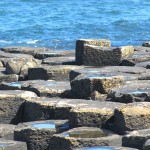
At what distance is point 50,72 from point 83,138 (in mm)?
3827

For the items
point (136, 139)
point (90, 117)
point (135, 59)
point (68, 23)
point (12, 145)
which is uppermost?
point (68, 23)

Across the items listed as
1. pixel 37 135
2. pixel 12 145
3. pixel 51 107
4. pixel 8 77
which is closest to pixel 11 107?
pixel 51 107

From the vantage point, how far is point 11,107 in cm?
911

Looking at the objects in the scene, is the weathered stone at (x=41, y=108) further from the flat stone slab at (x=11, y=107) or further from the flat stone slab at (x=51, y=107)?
the flat stone slab at (x=11, y=107)

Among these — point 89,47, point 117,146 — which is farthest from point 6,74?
point 117,146

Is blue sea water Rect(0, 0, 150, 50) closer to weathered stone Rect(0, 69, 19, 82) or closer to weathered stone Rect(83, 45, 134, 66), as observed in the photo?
weathered stone Rect(83, 45, 134, 66)

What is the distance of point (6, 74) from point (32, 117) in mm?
2943

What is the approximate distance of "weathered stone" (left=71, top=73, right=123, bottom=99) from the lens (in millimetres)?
9172

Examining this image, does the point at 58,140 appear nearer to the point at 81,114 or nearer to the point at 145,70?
the point at 81,114

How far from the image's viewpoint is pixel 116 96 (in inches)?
340

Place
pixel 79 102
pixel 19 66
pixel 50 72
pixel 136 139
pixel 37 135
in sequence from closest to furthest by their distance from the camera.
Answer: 1. pixel 136 139
2. pixel 37 135
3. pixel 79 102
4. pixel 50 72
5. pixel 19 66

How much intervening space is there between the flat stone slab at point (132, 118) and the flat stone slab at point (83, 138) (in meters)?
0.13

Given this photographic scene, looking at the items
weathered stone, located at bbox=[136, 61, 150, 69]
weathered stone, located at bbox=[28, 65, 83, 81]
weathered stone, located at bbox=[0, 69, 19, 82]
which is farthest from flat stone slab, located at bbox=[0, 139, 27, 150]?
weathered stone, located at bbox=[136, 61, 150, 69]

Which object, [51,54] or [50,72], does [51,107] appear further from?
[51,54]
